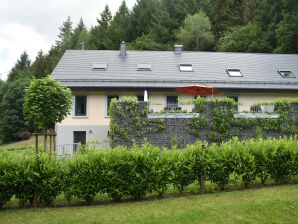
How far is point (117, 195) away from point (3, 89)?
42.3 m

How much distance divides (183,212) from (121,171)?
1.81 meters

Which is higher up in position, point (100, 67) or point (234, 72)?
point (100, 67)

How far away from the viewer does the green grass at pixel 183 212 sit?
282 inches

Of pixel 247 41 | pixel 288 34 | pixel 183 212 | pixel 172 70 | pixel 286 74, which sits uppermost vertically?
pixel 247 41

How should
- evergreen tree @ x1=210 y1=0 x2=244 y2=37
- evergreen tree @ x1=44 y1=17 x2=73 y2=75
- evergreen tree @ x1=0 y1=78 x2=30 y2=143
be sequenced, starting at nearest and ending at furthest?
1. evergreen tree @ x1=0 y1=78 x2=30 y2=143
2. evergreen tree @ x1=210 y1=0 x2=244 y2=37
3. evergreen tree @ x1=44 y1=17 x2=73 y2=75

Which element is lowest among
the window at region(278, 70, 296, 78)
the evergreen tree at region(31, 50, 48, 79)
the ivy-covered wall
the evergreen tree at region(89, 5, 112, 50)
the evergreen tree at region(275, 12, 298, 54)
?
the ivy-covered wall

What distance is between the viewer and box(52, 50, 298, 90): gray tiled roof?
22938mm

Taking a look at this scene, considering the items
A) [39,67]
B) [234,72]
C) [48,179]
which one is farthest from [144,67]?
[39,67]

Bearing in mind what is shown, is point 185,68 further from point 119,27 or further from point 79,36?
point 79,36

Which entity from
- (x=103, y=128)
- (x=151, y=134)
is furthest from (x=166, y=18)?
(x=151, y=134)

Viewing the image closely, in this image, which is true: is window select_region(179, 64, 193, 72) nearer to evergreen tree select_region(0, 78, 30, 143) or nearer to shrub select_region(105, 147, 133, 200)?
shrub select_region(105, 147, 133, 200)

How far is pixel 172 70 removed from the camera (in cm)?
2489

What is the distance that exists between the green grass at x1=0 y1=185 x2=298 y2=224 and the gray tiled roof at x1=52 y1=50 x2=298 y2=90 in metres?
14.8

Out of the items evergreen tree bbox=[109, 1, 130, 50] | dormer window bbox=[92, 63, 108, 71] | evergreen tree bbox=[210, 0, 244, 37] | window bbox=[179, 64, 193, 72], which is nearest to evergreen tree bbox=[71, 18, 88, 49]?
evergreen tree bbox=[109, 1, 130, 50]
